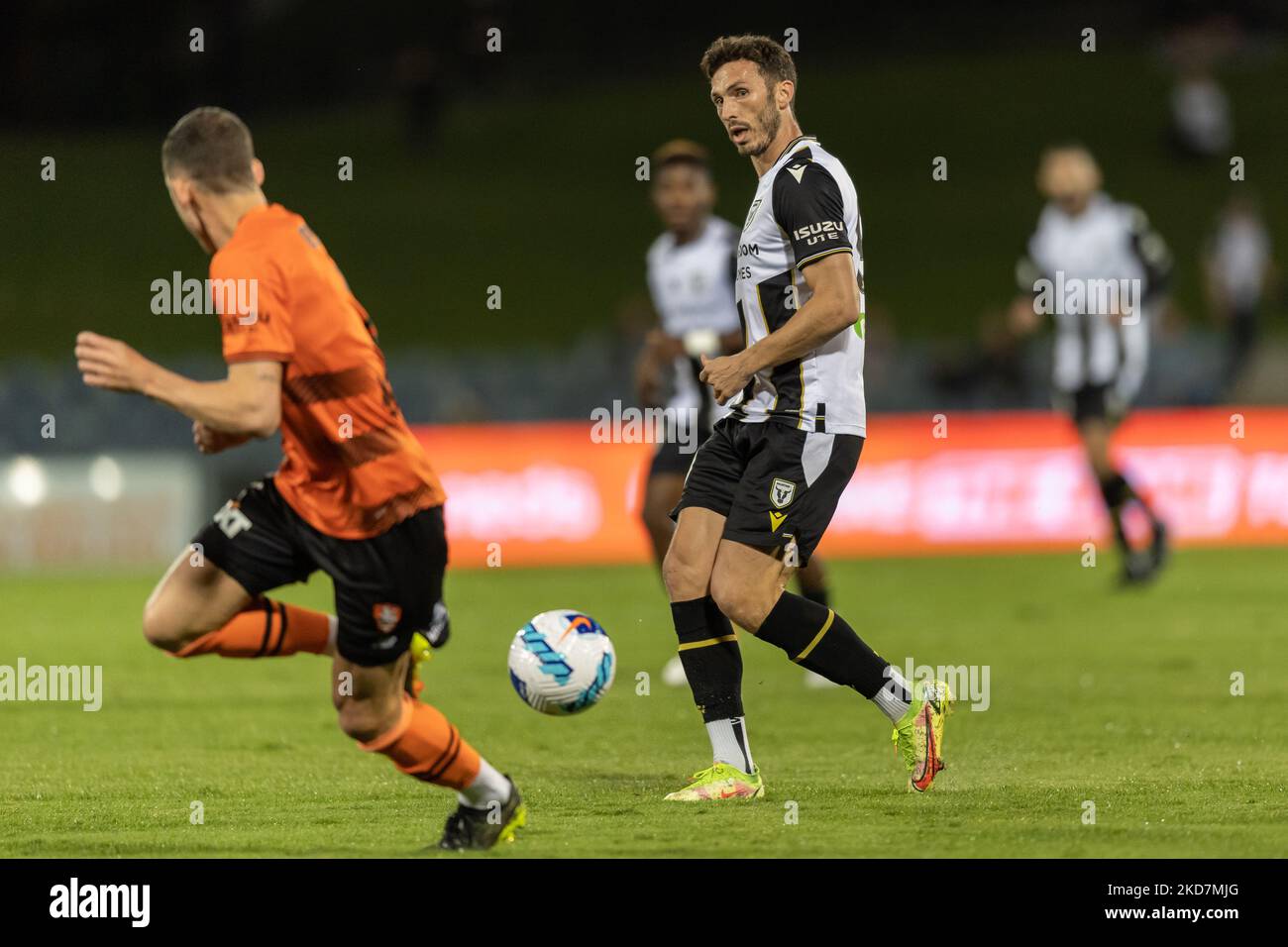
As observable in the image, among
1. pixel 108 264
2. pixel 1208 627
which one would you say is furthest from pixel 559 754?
pixel 108 264

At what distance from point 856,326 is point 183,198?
2.30 m

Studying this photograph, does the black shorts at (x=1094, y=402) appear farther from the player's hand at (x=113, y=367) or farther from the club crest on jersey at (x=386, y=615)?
the player's hand at (x=113, y=367)

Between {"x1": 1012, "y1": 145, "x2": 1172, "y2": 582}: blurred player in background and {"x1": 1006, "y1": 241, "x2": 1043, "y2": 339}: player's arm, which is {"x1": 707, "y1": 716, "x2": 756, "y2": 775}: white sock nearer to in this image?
{"x1": 1006, "y1": 241, "x2": 1043, "y2": 339}: player's arm

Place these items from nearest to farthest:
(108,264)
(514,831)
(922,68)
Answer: (514,831) < (108,264) < (922,68)

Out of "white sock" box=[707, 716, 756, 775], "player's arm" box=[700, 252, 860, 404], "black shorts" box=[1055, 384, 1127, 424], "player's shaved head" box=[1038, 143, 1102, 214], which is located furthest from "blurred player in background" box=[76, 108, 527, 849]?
"player's shaved head" box=[1038, 143, 1102, 214]

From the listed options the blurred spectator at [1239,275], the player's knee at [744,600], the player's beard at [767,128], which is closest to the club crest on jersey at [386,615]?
the player's knee at [744,600]

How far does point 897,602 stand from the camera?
13461mm

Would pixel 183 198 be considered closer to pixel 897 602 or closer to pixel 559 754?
pixel 559 754

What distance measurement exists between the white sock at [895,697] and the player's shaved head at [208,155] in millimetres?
2718

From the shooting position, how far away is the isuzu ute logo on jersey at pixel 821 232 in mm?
6359

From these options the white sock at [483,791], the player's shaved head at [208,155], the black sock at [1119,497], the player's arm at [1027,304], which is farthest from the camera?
the black sock at [1119,497]

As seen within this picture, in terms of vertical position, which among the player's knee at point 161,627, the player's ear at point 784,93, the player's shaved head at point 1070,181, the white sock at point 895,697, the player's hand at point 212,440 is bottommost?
the white sock at point 895,697

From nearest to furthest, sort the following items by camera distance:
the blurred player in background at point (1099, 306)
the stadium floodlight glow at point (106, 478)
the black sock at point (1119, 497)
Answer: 1. the black sock at point (1119, 497)
2. the blurred player in background at point (1099, 306)
3. the stadium floodlight glow at point (106, 478)

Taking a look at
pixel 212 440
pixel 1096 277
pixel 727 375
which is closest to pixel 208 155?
pixel 212 440
